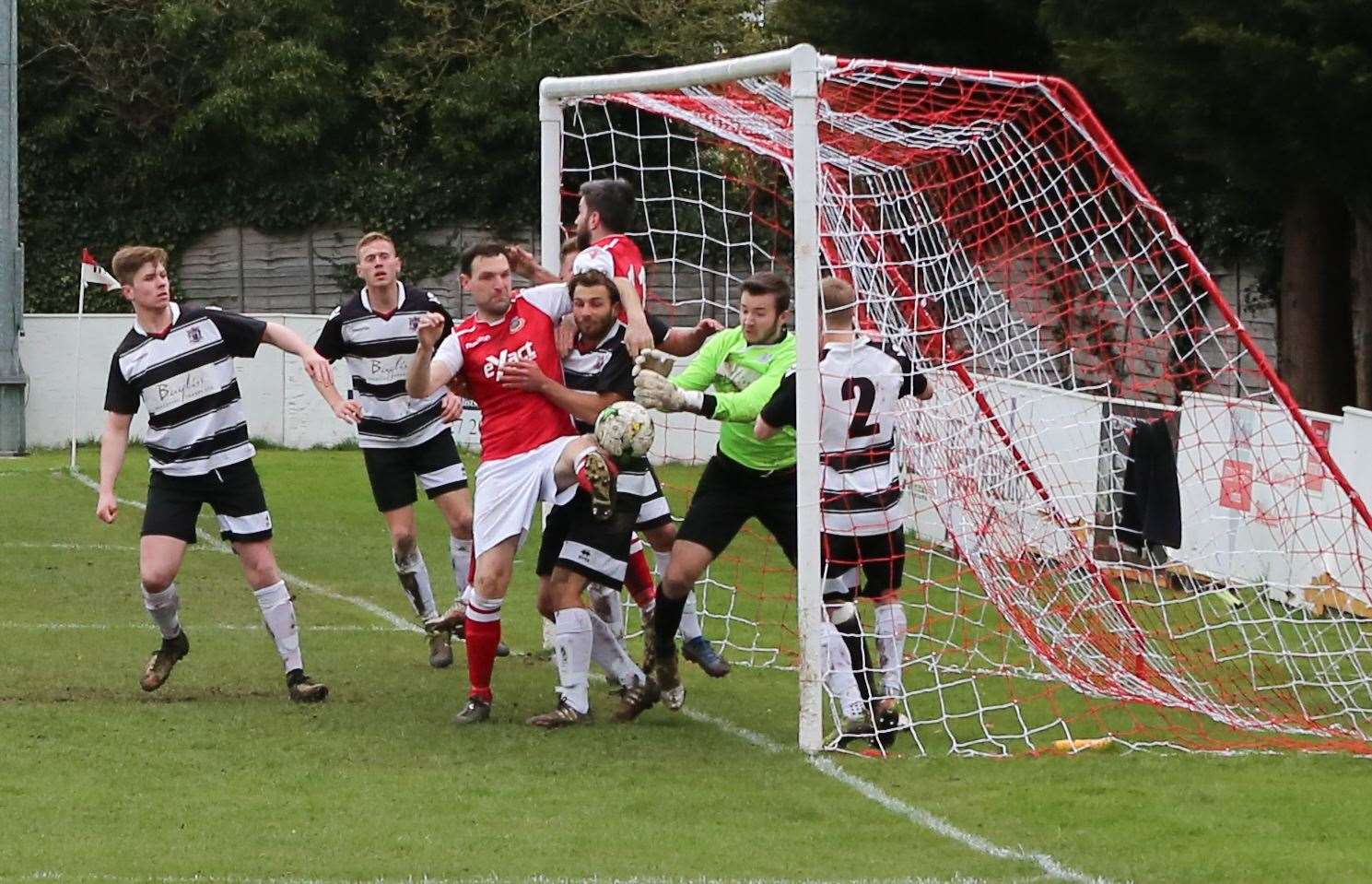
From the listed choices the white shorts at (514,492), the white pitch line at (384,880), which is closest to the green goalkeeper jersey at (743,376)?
the white shorts at (514,492)

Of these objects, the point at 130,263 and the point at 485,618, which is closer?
the point at 485,618

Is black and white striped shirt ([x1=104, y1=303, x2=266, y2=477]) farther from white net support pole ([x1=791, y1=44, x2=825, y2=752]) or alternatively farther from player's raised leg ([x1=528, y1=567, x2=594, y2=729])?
white net support pole ([x1=791, y1=44, x2=825, y2=752])

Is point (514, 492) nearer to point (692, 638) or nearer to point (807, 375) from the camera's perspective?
point (807, 375)

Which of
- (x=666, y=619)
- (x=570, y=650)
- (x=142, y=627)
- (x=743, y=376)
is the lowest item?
(x=142, y=627)

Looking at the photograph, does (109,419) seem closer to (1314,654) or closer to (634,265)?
(634,265)

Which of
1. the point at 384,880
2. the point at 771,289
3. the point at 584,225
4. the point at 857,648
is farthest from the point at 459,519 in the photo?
the point at 384,880

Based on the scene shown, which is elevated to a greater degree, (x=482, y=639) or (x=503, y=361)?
(x=503, y=361)

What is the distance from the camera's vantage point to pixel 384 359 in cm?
992

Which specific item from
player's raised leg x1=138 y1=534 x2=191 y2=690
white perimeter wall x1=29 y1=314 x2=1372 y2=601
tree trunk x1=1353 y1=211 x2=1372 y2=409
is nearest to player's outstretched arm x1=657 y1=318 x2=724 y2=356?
white perimeter wall x1=29 y1=314 x2=1372 y2=601

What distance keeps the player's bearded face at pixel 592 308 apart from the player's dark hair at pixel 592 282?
0.01 meters

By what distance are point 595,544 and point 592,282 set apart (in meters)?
1.06

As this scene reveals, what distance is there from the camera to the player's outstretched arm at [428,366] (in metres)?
7.94

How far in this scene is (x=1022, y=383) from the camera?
10367 mm

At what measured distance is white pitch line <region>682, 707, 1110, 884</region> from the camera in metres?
5.86
